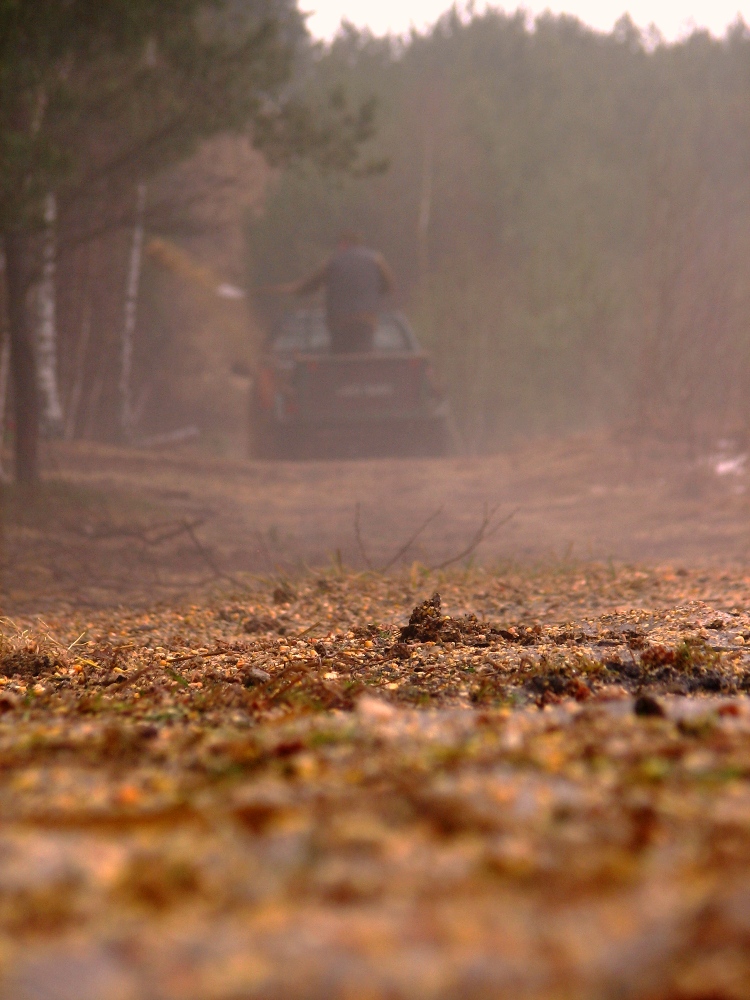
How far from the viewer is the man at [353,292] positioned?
48.6 feet

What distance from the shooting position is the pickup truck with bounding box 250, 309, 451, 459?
46.8ft

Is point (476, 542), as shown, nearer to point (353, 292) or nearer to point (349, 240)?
point (353, 292)

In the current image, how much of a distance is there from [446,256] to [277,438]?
30.5ft

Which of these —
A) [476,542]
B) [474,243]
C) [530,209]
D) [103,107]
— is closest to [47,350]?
[103,107]

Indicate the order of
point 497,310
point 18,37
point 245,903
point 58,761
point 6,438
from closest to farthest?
1. point 245,903
2. point 58,761
3. point 18,37
4. point 6,438
5. point 497,310

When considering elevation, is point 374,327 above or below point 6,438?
above

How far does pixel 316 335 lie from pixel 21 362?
6790mm

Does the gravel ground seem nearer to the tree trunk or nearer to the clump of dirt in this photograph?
the clump of dirt

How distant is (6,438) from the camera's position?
13078 mm

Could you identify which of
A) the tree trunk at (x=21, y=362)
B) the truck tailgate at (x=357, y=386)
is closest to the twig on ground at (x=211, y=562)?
the tree trunk at (x=21, y=362)

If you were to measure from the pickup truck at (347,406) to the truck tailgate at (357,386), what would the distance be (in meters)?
0.01

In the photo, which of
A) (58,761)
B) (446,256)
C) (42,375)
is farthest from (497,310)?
(58,761)

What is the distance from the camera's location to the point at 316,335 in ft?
53.2

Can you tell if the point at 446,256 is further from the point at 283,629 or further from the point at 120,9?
the point at 283,629
